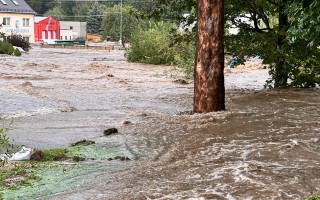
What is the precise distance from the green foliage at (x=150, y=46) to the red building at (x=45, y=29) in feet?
195

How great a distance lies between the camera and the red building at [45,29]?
98188 mm

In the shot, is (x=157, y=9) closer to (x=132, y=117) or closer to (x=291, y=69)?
(x=291, y=69)

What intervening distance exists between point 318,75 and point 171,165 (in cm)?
1052

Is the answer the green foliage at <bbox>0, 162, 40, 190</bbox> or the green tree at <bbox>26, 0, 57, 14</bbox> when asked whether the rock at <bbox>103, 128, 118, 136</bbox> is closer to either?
the green foliage at <bbox>0, 162, 40, 190</bbox>

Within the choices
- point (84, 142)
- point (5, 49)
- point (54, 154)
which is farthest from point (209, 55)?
point (5, 49)

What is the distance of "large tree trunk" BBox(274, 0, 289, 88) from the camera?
1469 cm

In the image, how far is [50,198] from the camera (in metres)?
5.25

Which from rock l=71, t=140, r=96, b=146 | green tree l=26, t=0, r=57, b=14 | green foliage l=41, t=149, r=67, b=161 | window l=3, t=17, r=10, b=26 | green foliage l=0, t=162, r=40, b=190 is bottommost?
rock l=71, t=140, r=96, b=146

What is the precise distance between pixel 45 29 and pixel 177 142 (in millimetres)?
95739

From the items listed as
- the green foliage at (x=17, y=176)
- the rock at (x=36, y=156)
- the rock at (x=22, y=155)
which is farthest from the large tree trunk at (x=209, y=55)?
the green foliage at (x=17, y=176)

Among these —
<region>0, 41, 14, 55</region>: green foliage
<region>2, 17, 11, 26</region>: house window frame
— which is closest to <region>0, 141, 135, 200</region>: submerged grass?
<region>0, 41, 14, 55</region>: green foliage

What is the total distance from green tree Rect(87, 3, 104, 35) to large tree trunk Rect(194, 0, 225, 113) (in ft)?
358

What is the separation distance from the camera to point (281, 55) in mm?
A: 14711

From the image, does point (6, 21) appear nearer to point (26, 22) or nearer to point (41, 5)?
point (26, 22)
